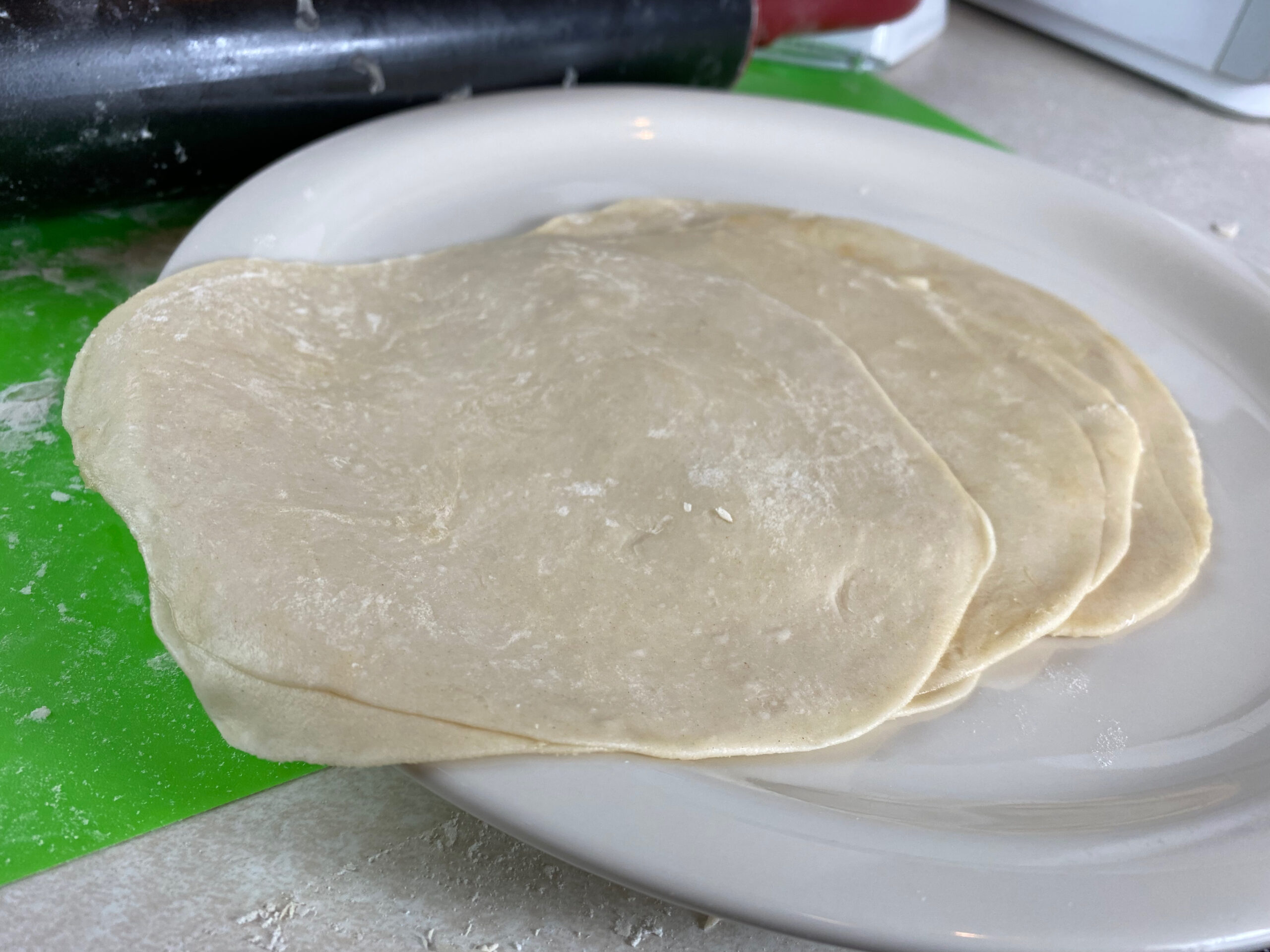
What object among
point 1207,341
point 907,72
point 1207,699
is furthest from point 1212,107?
point 1207,699

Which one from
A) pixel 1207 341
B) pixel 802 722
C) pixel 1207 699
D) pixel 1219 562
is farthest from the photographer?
pixel 1207 341

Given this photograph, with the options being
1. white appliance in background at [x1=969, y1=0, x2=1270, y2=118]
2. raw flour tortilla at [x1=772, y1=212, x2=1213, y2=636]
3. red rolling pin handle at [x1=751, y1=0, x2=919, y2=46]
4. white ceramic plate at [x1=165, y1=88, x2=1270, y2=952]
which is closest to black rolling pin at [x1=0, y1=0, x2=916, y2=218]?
white ceramic plate at [x1=165, y1=88, x2=1270, y2=952]

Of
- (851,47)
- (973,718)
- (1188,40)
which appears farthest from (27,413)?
(1188,40)

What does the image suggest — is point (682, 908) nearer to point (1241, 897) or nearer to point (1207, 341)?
point (1241, 897)

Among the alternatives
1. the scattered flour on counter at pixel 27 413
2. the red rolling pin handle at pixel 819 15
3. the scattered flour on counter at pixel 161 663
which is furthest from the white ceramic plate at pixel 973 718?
the red rolling pin handle at pixel 819 15

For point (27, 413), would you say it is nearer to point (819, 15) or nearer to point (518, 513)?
point (518, 513)

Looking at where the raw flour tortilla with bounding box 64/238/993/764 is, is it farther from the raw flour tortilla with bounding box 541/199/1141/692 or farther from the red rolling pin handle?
the red rolling pin handle

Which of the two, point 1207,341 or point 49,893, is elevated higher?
point 1207,341
